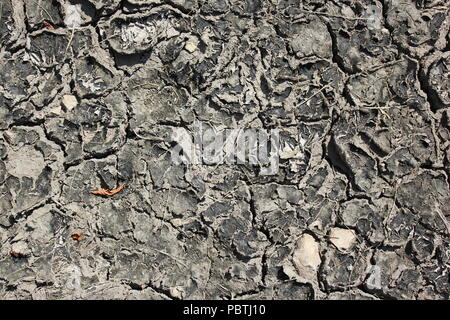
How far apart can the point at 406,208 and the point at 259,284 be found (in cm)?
58

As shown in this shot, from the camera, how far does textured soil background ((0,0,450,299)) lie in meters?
1.97

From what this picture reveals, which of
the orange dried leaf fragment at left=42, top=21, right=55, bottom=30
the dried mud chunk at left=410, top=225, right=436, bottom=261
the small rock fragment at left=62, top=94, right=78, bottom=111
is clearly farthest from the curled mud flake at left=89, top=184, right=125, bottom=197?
the dried mud chunk at left=410, top=225, right=436, bottom=261

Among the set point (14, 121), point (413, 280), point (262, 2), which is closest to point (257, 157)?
point (262, 2)

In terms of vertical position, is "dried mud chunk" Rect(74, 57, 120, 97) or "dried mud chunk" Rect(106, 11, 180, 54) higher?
"dried mud chunk" Rect(106, 11, 180, 54)

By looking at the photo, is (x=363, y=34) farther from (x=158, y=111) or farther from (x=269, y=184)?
(x=158, y=111)

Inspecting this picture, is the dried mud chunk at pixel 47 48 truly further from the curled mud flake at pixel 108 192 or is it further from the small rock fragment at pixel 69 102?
the curled mud flake at pixel 108 192

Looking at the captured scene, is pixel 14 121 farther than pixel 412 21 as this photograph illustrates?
No

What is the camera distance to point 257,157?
2.05 meters

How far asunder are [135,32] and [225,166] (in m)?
0.55

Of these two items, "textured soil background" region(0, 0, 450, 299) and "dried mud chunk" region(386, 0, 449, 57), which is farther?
"dried mud chunk" region(386, 0, 449, 57)

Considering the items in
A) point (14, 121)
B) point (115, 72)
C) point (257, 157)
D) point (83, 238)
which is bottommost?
point (83, 238)

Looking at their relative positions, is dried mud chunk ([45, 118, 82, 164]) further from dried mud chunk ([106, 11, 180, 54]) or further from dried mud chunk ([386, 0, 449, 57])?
dried mud chunk ([386, 0, 449, 57])

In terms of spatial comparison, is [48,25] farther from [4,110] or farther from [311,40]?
[311,40]

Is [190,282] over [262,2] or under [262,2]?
under
